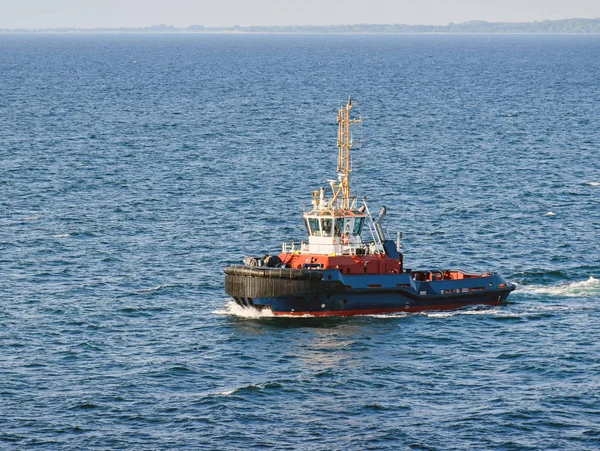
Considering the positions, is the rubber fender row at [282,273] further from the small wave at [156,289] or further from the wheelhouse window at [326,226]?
the small wave at [156,289]

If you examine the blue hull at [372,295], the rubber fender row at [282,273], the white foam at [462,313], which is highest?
the rubber fender row at [282,273]

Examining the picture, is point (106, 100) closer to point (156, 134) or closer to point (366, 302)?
point (156, 134)

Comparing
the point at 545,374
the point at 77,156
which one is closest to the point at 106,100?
the point at 77,156

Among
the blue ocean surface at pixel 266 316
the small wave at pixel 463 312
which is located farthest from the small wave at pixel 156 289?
the small wave at pixel 463 312

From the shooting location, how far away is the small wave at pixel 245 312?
65.9m

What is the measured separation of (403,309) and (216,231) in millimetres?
23193

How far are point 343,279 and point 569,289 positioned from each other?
14.3 m

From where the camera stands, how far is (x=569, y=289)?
72.1 meters

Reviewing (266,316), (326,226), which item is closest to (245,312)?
(266,316)

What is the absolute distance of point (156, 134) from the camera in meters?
147

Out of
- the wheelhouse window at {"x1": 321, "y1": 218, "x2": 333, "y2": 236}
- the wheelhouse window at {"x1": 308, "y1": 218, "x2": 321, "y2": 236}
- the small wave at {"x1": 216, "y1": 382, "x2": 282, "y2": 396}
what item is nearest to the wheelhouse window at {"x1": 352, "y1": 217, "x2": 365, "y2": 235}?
the wheelhouse window at {"x1": 321, "y1": 218, "x2": 333, "y2": 236}

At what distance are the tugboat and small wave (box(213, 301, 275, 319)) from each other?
0.23 metres

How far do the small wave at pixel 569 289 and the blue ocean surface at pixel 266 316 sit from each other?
0.22 metres

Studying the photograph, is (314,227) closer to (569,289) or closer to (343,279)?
(343,279)
